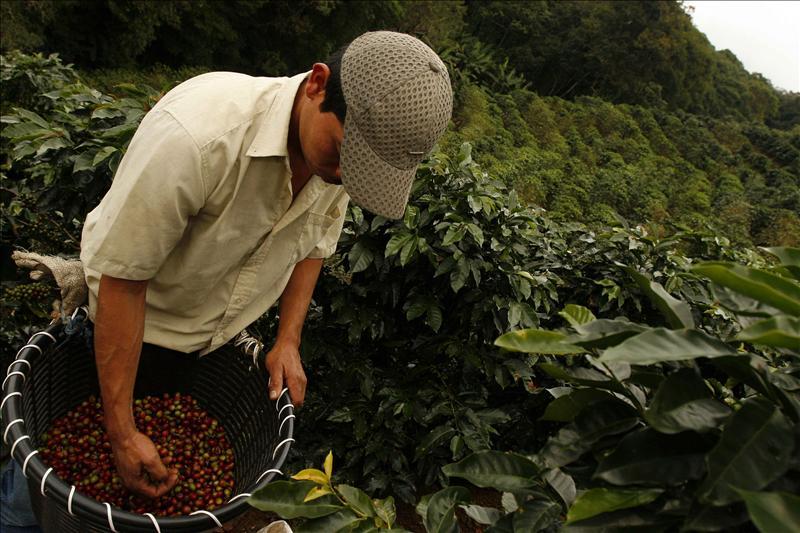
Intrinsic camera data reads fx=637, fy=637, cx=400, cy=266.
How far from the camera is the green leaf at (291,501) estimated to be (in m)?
1.05

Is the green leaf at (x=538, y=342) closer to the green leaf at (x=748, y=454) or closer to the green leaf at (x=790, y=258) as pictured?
the green leaf at (x=748, y=454)

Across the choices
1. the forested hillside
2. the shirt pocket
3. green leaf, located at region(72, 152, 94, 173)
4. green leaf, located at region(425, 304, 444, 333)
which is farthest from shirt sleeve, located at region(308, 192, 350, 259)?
the forested hillside

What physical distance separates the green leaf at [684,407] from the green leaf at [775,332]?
0.33 feet

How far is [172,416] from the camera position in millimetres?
1840

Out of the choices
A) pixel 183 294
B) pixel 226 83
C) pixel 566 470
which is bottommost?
pixel 183 294

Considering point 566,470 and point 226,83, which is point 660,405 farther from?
point 226,83

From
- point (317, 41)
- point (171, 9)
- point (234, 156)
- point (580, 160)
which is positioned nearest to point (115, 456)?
point (234, 156)

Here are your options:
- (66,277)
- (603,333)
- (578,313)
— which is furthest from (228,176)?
(603,333)

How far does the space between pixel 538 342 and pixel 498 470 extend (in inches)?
9.7

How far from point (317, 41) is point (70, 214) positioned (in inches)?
546

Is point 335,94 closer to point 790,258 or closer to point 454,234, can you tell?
point 790,258

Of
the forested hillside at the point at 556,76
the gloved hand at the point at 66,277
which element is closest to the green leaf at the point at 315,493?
the gloved hand at the point at 66,277

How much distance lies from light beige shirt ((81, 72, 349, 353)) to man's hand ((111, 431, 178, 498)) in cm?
32

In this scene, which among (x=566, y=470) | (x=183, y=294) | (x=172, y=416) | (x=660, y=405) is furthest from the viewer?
(x=172, y=416)
